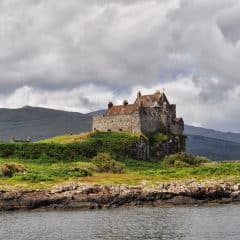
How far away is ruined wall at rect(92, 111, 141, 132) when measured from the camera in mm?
160500

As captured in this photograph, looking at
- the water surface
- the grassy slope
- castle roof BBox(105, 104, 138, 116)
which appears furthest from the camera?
castle roof BBox(105, 104, 138, 116)

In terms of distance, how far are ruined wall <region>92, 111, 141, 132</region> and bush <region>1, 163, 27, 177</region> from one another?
40.8m

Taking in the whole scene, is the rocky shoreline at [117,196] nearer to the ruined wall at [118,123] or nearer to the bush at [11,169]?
the bush at [11,169]

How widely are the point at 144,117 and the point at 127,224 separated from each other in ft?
253

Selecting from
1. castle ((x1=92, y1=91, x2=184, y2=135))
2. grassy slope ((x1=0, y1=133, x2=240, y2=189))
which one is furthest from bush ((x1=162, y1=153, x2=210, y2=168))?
castle ((x1=92, y1=91, x2=184, y2=135))

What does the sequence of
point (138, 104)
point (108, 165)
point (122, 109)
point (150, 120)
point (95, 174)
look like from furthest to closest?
1. point (122, 109)
2. point (138, 104)
3. point (150, 120)
4. point (108, 165)
5. point (95, 174)

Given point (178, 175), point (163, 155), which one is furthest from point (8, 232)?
point (163, 155)

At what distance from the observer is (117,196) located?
109625mm

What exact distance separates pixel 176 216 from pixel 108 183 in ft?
75.6

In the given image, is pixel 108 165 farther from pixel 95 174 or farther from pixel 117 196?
pixel 117 196

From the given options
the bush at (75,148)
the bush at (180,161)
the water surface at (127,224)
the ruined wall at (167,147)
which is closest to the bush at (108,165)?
the bush at (75,148)

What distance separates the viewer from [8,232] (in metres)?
79.9

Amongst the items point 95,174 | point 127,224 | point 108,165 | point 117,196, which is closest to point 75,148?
point 108,165

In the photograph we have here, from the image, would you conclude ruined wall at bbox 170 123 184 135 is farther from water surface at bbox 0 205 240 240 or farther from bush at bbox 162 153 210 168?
water surface at bbox 0 205 240 240
